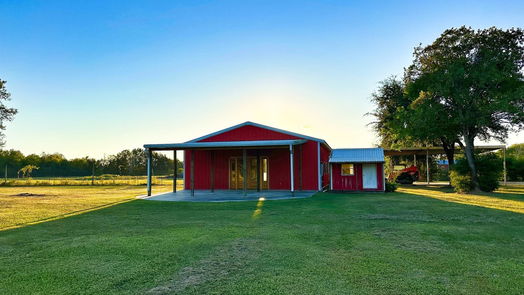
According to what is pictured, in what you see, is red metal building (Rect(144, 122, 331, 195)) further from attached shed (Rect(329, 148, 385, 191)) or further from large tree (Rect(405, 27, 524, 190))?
large tree (Rect(405, 27, 524, 190))

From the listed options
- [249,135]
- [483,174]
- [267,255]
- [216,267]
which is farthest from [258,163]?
[216,267]

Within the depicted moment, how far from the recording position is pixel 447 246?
513 centimetres

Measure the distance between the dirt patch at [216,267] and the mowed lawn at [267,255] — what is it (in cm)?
1

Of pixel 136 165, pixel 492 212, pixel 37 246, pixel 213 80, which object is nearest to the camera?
pixel 37 246

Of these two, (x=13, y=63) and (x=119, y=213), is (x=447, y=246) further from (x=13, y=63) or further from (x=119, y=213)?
(x=13, y=63)

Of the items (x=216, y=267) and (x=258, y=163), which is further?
(x=258, y=163)

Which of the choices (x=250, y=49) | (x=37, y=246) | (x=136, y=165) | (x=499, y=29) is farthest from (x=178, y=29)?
(x=136, y=165)

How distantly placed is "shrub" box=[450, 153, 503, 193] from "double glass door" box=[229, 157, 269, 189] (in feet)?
32.6

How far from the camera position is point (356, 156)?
18172 millimetres

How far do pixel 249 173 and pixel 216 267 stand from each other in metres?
13.9

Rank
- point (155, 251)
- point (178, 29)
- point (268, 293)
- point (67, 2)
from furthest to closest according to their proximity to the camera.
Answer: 1. point (178, 29)
2. point (67, 2)
3. point (155, 251)
4. point (268, 293)

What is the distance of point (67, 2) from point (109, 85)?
545 centimetres

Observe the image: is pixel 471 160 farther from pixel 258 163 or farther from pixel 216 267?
pixel 216 267

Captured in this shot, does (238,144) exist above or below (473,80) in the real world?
below
